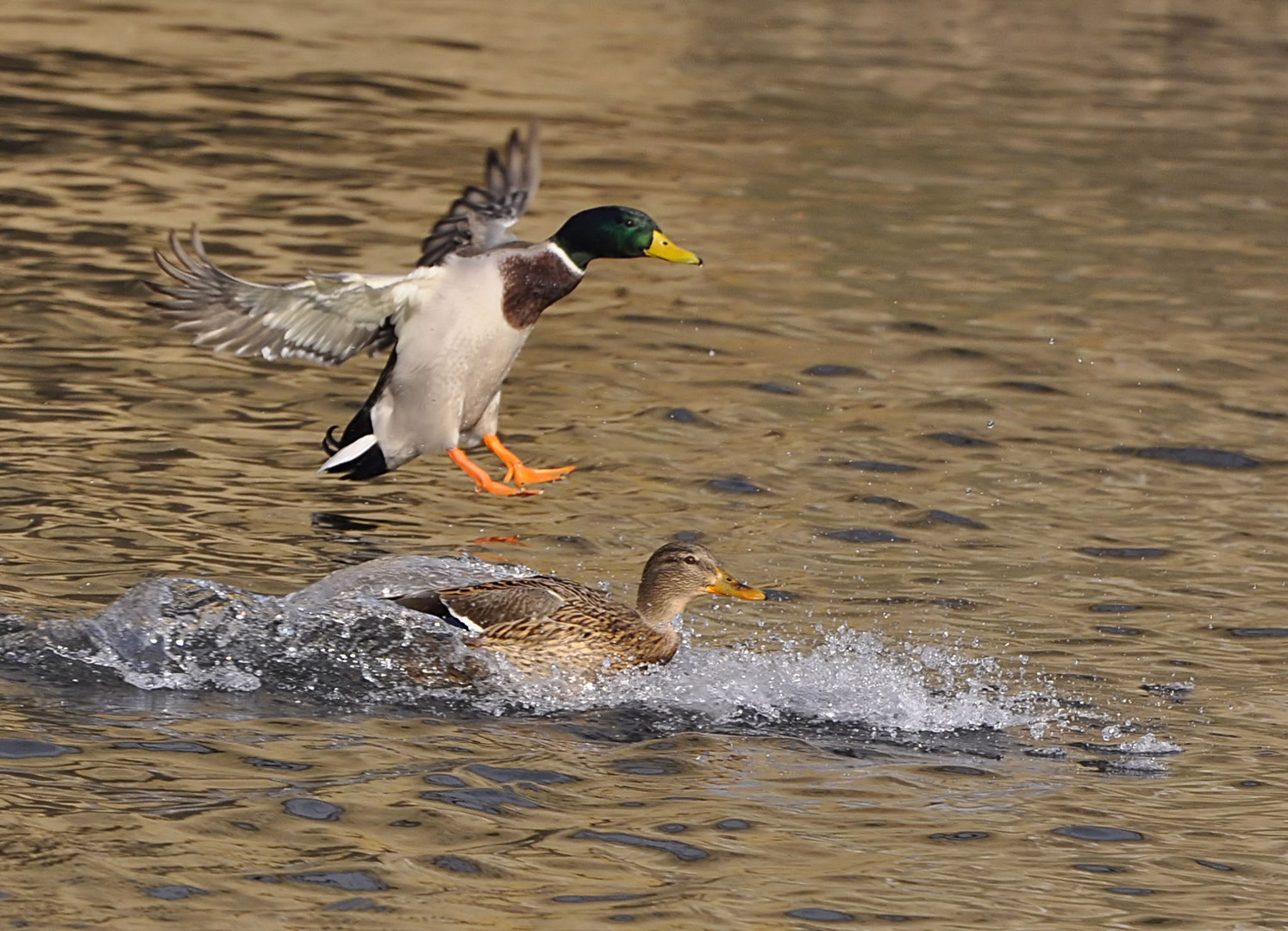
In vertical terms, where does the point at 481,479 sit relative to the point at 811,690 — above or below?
above

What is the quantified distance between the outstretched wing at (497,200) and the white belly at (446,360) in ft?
1.37

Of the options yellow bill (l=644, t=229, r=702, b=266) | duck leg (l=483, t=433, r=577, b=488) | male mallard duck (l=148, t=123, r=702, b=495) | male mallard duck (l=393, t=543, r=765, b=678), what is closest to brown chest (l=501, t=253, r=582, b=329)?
male mallard duck (l=148, t=123, r=702, b=495)

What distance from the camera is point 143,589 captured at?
7.55 m

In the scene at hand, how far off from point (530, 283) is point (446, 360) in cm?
49

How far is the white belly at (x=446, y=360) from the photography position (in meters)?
9.33

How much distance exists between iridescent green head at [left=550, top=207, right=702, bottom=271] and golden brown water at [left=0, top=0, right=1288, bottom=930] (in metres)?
1.09

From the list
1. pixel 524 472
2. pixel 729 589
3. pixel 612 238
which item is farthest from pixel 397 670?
pixel 612 238

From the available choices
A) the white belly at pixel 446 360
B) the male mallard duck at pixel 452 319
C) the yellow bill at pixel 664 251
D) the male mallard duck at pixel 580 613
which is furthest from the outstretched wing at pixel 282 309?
the male mallard duck at pixel 580 613

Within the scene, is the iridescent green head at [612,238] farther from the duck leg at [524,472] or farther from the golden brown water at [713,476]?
the golden brown water at [713,476]

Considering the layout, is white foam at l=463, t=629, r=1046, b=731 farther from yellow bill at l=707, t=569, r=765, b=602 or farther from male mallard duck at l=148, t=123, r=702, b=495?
male mallard duck at l=148, t=123, r=702, b=495

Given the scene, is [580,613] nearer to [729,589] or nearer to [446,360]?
[729,589]

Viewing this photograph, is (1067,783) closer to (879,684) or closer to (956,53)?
(879,684)

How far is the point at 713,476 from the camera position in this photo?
10.3 m

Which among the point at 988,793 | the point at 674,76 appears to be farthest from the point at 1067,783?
the point at 674,76
